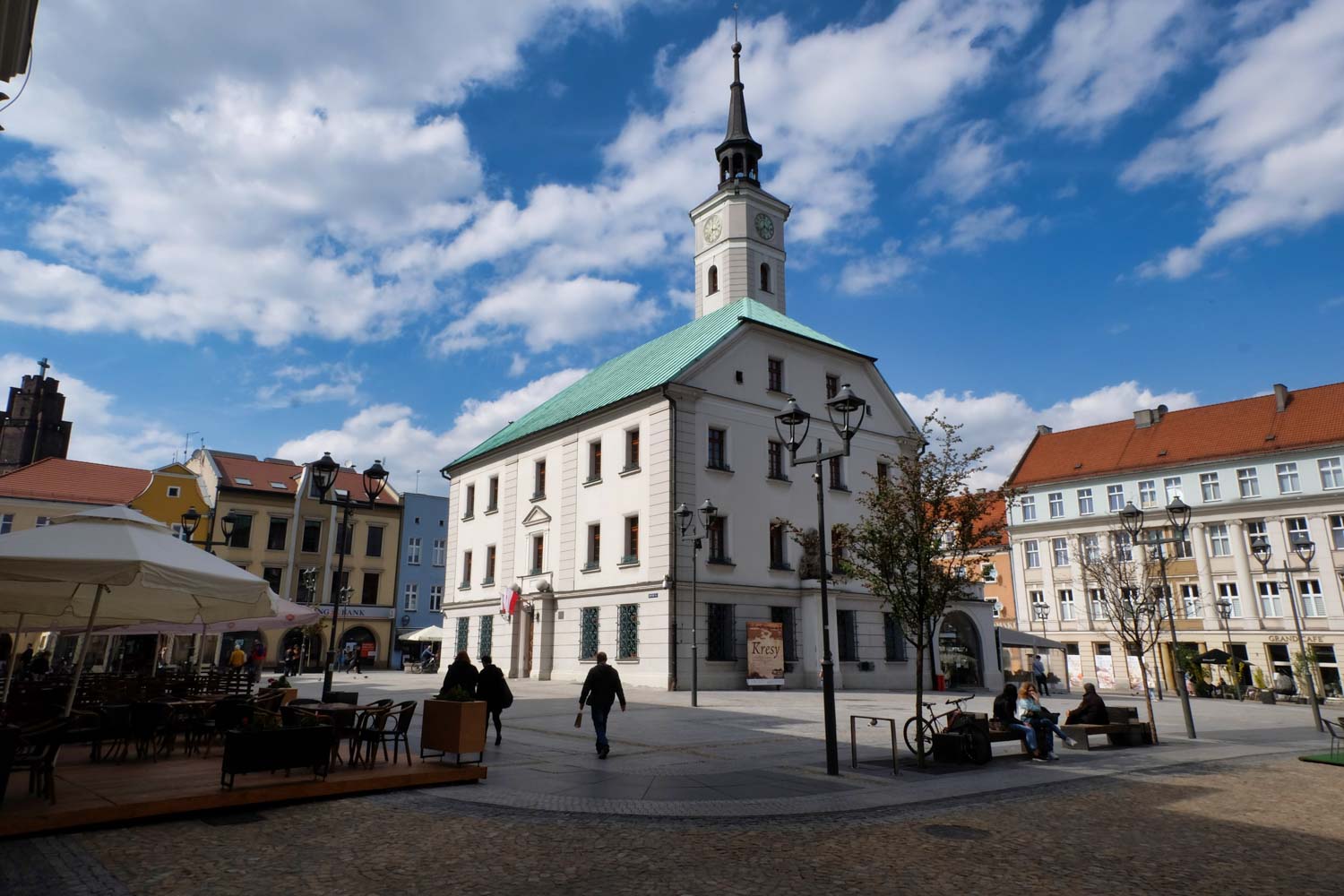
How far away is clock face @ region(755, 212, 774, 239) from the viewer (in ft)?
138

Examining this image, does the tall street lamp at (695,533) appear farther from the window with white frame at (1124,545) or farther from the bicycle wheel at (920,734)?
the window with white frame at (1124,545)

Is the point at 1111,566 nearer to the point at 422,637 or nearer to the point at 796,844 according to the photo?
the point at 422,637

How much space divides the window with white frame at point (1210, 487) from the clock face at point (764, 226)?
1241 inches

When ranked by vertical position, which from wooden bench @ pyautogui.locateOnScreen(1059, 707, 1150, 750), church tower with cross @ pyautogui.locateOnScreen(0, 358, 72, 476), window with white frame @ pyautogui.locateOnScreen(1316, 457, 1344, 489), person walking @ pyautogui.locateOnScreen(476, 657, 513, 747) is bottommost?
wooden bench @ pyautogui.locateOnScreen(1059, 707, 1150, 750)

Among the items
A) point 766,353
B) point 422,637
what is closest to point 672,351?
point 766,353

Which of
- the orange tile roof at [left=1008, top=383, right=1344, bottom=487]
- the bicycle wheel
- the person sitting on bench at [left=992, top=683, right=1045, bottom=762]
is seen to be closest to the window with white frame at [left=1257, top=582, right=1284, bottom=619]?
the orange tile roof at [left=1008, top=383, right=1344, bottom=487]

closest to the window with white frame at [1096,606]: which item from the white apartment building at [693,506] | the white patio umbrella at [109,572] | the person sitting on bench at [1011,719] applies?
the white apartment building at [693,506]

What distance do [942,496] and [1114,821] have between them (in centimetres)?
568

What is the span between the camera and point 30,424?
240 ft

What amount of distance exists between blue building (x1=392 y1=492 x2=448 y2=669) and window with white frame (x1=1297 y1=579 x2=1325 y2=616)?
51.2 meters

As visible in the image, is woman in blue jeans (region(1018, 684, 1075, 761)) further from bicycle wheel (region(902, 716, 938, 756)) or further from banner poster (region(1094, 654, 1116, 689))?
banner poster (region(1094, 654, 1116, 689))

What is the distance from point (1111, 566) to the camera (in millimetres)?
42906

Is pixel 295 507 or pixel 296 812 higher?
pixel 295 507

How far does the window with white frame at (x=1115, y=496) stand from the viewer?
5388 cm
